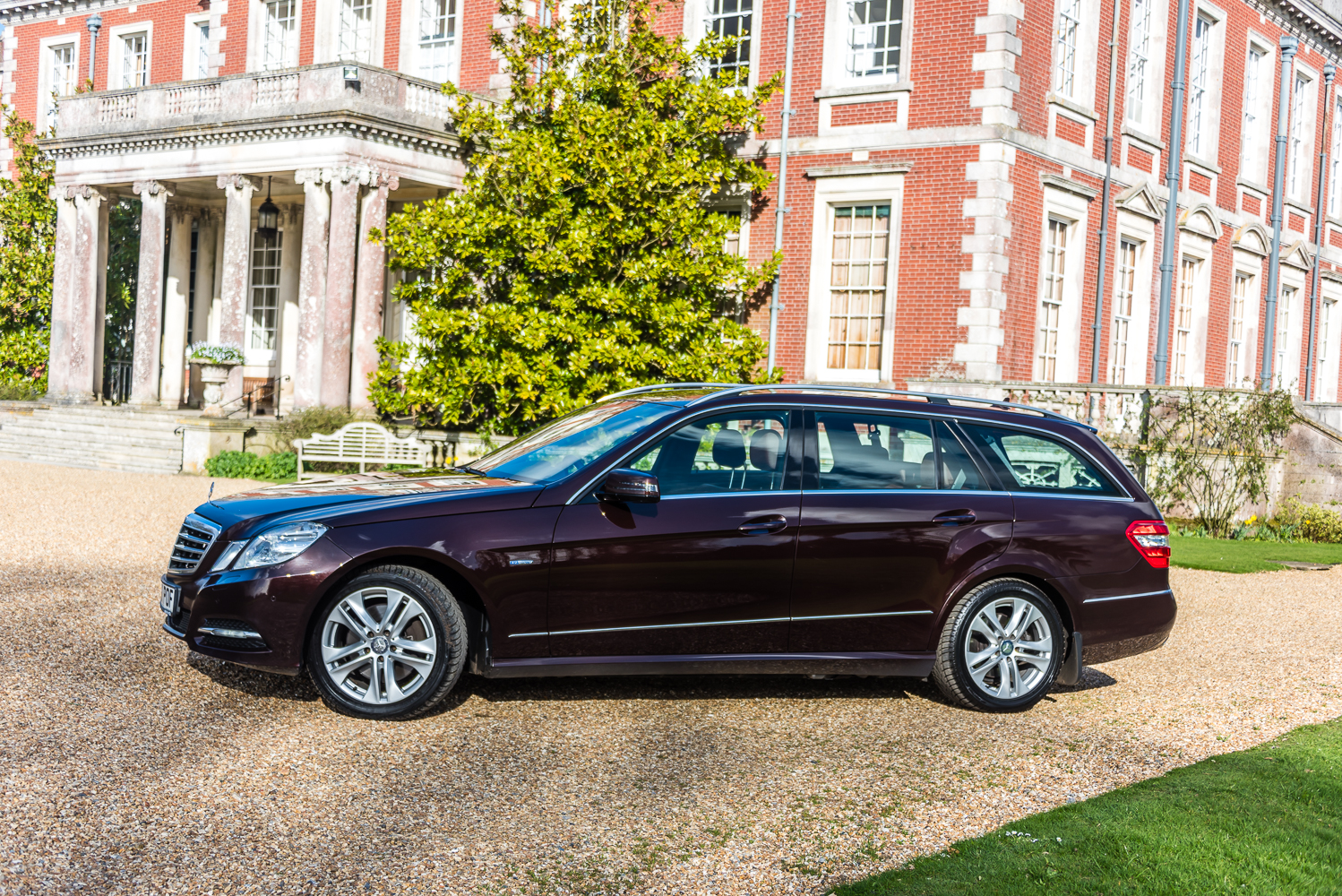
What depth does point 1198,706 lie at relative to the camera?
6.80 metres

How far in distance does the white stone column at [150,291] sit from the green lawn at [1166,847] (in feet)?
66.1

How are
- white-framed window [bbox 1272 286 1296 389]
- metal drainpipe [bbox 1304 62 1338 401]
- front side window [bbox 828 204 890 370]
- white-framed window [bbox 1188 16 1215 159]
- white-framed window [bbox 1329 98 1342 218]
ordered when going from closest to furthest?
front side window [bbox 828 204 890 370]
white-framed window [bbox 1188 16 1215 159]
white-framed window [bbox 1272 286 1296 389]
metal drainpipe [bbox 1304 62 1338 401]
white-framed window [bbox 1329 98 1342 218]

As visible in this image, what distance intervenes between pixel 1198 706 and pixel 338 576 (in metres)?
4.62

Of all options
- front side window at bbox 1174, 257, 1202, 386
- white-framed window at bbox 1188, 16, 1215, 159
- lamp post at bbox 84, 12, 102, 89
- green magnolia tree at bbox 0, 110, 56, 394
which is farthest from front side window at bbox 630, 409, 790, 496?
lamp post at bbox 84, 12, 102, 89

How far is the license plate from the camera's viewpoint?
573 cm

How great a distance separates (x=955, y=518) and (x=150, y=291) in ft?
62.2

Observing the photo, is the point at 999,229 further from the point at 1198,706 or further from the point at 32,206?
the point at 32,206

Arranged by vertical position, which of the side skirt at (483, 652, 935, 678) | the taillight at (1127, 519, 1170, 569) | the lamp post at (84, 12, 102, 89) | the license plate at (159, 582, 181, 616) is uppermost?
the lamp post at (84, 12, 102, 89)

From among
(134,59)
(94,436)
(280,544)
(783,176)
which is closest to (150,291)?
(94,436)

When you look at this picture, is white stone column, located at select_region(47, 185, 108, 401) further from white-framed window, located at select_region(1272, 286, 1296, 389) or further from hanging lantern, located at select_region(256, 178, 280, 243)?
white-framed window, located at select_region(1272, 286, 1296, 389)

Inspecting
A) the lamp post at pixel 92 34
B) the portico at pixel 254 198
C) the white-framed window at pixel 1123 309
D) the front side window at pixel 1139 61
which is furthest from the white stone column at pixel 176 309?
the front side window at pixel 1139 61

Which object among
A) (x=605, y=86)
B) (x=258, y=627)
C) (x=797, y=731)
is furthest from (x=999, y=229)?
(x=258, y=627)

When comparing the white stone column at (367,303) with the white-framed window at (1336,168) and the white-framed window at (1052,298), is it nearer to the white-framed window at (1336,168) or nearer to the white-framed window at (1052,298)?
the white-framed window at (1052,298)

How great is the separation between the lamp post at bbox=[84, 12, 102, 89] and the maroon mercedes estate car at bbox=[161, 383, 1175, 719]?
25.2 metres
